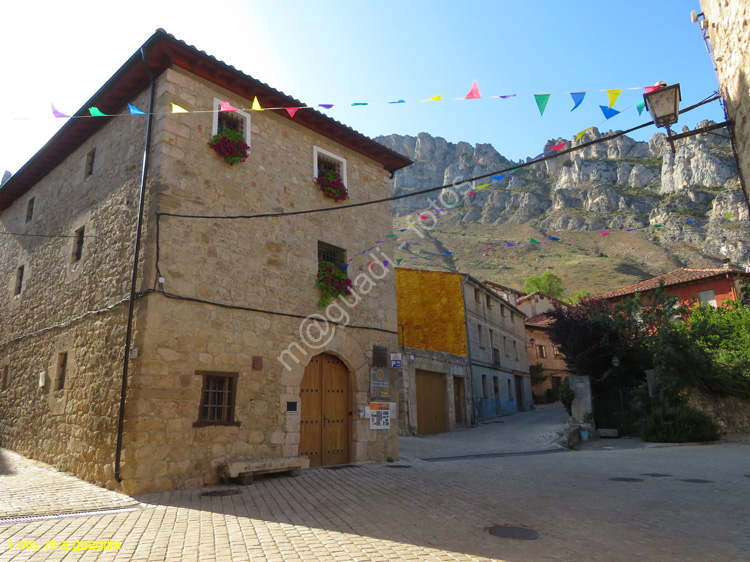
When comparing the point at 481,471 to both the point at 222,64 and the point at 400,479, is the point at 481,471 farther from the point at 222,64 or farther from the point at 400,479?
the point at 222,64

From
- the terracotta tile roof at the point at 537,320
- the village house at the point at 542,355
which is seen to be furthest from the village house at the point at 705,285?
the village house at the point at 542,355

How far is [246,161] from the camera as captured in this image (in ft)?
31.1

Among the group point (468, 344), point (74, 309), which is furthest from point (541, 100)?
point (468, 344)

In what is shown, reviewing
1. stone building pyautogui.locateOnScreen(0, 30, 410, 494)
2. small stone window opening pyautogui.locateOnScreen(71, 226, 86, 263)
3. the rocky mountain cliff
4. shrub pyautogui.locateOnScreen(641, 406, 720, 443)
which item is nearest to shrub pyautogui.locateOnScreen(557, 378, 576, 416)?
shrub pyautogui.locateOnScreen(641, 406, 720, 443)

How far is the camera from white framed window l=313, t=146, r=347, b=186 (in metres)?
10.9

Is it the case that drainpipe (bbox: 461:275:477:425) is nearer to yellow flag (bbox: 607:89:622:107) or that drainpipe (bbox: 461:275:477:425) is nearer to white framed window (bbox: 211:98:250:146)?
white framed window (bbox: 211:98:250:146)

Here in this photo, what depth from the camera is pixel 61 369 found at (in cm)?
941

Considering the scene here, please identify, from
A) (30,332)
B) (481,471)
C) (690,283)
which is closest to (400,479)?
(481,471)

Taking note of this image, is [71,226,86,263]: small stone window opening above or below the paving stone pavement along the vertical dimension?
above

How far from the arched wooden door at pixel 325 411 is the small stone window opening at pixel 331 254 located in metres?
2.07

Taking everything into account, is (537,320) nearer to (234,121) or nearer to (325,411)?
(325,411)

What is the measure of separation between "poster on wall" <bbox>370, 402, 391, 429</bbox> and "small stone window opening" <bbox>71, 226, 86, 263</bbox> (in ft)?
22.0

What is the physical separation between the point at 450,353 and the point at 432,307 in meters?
2.53

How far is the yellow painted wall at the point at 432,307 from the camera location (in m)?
21.8
